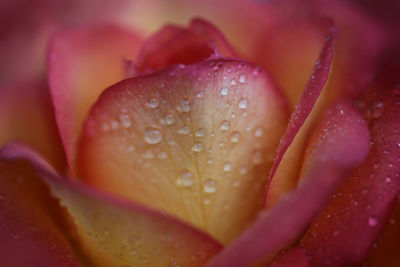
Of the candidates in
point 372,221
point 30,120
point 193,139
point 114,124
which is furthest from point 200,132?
point 30,120

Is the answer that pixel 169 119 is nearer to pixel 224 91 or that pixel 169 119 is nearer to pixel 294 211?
pixel 224 91

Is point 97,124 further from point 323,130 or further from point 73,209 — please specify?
point 323,130

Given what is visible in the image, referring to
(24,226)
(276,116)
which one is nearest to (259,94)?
(276,116)

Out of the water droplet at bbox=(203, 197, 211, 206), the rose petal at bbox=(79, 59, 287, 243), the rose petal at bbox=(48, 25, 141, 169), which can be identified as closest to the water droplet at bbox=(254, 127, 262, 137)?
the rose petal at bbox=(79, 59, 287, 243)

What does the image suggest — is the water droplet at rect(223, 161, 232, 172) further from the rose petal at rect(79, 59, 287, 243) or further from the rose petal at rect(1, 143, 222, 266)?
the rose petal at rect(1, 143, 222, 266)

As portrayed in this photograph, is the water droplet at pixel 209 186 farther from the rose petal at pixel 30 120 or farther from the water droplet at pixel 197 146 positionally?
the rose petal at pixel 30 120

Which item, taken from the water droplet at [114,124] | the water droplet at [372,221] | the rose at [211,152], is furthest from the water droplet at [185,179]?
the water droplet at [372,221]
